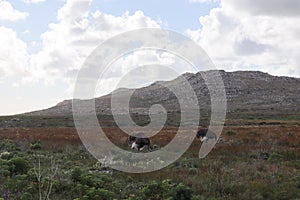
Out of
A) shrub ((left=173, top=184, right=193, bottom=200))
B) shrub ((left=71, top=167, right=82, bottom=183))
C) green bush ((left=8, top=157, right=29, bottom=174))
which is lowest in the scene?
shrub ((left=173, top=184, right=193, bottom=200))

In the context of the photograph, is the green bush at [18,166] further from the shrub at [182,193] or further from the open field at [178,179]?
the shrub at [182,193]

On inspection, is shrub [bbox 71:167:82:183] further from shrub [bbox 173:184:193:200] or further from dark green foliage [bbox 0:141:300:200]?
shrub [bbox 173:184:193:200]

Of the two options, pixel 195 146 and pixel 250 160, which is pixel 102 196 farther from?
pixel 195 146

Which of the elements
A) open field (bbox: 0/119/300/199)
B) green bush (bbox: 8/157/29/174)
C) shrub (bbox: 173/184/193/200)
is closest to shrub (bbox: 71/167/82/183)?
open field (bbox: 0/119/300/199)

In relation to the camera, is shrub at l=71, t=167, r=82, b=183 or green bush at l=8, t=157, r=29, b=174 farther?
green bush at l=8, t=157, r=29, b=174

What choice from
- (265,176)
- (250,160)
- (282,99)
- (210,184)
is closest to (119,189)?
(210,184)

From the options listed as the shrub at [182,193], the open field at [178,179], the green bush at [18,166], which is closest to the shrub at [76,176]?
the open field at [178,179]

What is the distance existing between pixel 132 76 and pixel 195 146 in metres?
9.18

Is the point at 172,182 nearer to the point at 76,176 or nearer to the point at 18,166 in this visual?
the point at 76,176

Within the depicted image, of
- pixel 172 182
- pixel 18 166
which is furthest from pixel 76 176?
pixel 172 182

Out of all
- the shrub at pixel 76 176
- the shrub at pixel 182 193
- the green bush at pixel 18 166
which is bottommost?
the shrub at pixel 182 193

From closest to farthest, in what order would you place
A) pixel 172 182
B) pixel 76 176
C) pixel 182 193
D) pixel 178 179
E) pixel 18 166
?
1. pixel 182 193
2. pixel 76 176
3. pixel 172 182
4. pixel 178 179
5. pixel 18 166

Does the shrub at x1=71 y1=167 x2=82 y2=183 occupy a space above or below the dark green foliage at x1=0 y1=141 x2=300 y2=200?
above

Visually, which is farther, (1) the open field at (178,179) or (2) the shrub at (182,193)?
(1) the open field at (178,179)
